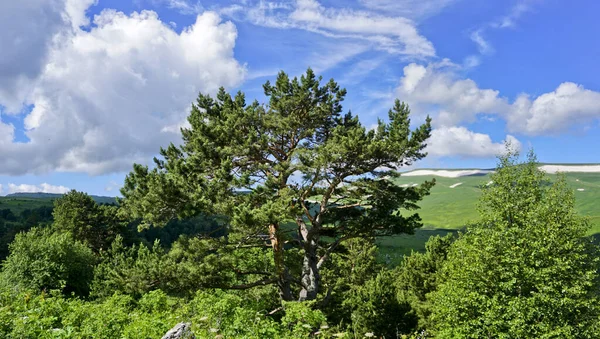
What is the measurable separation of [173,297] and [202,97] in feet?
44.5

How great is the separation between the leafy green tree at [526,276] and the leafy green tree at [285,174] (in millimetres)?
6440

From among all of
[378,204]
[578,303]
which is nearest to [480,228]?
[578,303]

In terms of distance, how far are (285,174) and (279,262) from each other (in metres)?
5.52

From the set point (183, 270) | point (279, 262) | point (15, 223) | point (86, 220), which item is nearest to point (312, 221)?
point (279, 262)

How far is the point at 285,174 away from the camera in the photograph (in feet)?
71.5

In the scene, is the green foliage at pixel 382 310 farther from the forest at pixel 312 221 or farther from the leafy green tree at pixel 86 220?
the leafy green tree at pixel 86 220

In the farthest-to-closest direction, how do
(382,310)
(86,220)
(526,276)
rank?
(86,220) < (382,310) < (526,276)

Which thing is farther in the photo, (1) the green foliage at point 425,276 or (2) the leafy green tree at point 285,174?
Result: (1) the green foliage at point 425,276

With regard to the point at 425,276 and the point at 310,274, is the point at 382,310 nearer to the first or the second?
the point at 425,276

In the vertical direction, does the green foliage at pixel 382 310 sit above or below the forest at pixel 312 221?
below

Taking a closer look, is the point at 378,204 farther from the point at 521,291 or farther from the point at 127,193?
the point at 127,193

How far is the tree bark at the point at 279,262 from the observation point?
73.7ft

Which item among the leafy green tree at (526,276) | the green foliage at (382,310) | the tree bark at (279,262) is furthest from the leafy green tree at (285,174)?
the green foliage at (382,310)

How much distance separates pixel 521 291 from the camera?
2408cm
